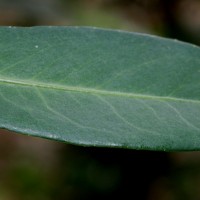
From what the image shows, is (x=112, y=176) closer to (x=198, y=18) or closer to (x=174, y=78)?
(x=198, y=18)

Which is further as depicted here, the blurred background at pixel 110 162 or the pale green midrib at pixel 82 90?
the blurred background at pixel 110 162

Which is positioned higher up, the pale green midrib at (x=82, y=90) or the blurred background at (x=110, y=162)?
the pale green midrib at (x=82, y=90)

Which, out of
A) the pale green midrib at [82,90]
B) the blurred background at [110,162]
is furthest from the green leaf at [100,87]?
the blurred background at [110,162]

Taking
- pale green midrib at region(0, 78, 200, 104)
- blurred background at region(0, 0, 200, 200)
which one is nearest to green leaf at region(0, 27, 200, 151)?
pale green midrib at region(0, 78, 200, 104)

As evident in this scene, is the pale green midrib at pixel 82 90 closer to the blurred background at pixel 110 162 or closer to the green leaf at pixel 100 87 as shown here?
the green leaf at pixel 100 87

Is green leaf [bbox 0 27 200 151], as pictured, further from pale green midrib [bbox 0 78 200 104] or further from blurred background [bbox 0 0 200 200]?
blurred background [bbox 0 0 200 200]

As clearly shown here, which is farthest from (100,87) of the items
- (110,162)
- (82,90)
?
(110,162)
